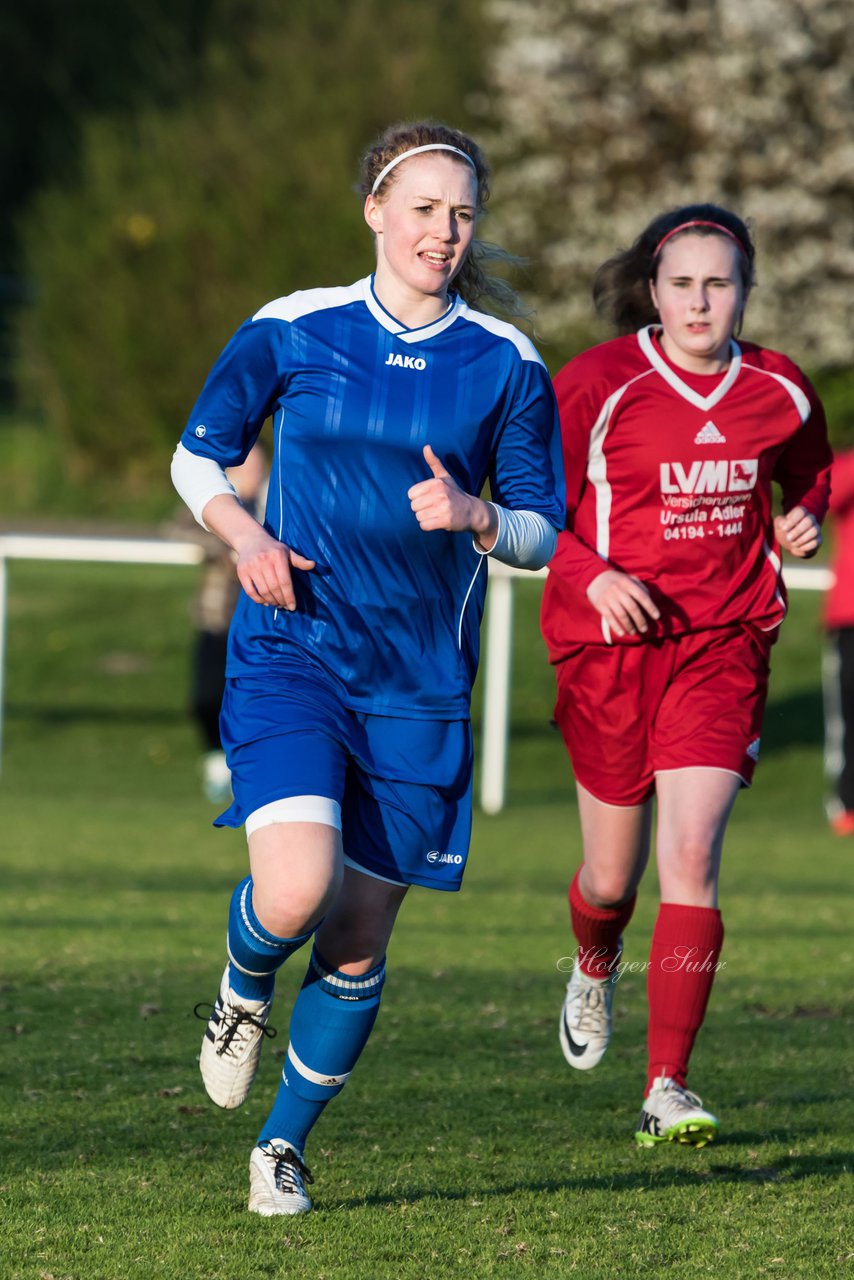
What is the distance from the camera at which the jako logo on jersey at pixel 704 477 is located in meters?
4.89

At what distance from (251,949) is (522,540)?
101cm

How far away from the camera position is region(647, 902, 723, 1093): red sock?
462 cm

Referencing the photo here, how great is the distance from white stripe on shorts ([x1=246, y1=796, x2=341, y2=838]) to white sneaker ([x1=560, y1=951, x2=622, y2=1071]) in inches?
66.0

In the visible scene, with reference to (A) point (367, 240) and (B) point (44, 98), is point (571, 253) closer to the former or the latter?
(A) point (367, 240)

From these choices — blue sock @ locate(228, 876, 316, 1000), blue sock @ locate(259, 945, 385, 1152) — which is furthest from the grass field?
blue sock @ locate(228, 876, 316, 1000)

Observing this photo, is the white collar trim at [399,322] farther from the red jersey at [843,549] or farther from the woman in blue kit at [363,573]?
the red jersey at [843,549]

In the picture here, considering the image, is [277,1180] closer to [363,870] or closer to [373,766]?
[363,870]

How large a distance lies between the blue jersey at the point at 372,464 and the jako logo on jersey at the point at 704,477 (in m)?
0.95

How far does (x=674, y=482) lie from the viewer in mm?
4898

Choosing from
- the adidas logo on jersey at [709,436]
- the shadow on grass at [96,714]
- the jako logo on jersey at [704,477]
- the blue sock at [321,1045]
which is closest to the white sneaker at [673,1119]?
the blue sock at [321,1045]

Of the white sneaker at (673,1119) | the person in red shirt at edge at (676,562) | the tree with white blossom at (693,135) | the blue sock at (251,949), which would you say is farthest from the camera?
the tree with white blossom at (693,135)

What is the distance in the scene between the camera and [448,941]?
292 inches

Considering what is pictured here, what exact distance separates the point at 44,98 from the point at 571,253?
52.5ft

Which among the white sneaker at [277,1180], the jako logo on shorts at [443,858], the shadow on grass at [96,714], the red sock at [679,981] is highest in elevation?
the jako logo on shorts at [443,858]
